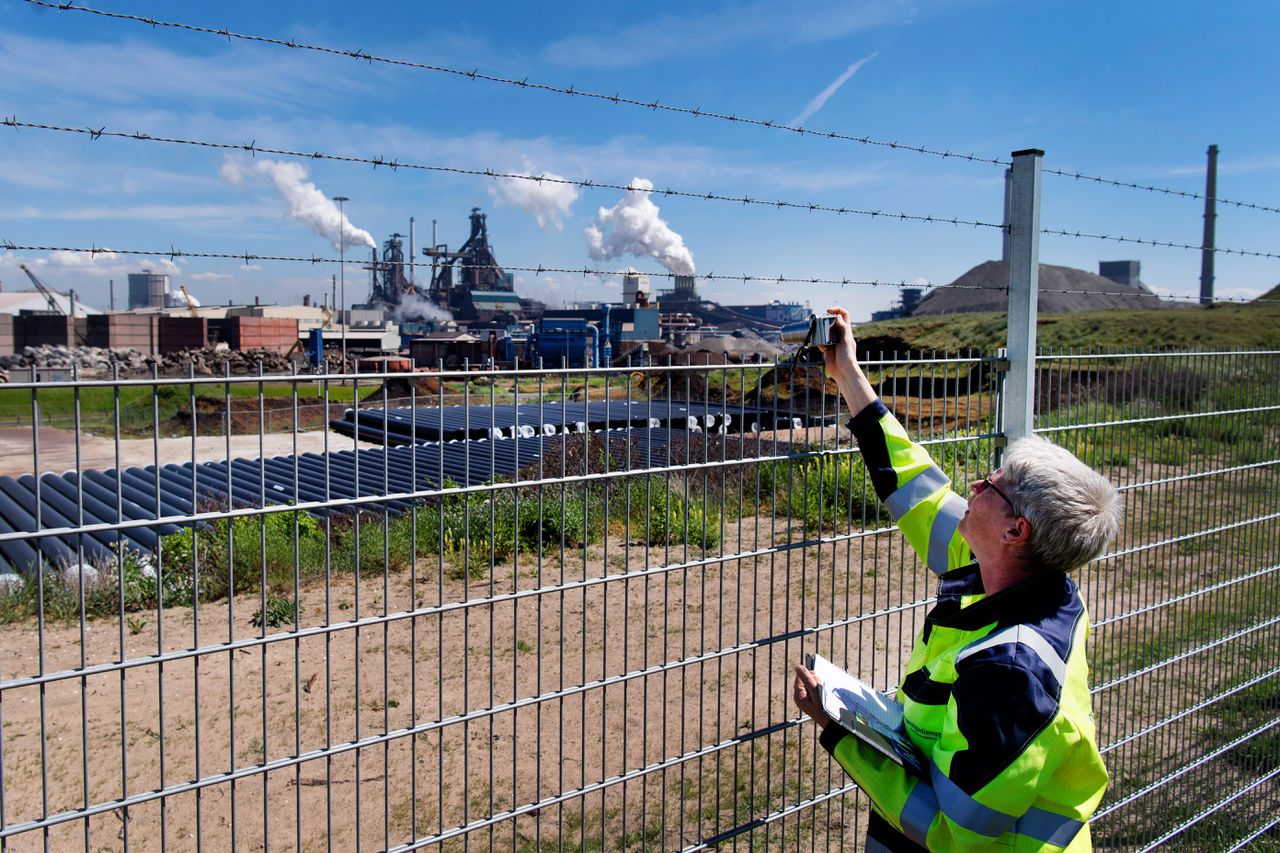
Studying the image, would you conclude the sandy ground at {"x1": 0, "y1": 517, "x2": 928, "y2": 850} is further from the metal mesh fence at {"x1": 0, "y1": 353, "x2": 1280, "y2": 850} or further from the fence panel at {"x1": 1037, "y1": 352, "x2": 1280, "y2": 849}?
the fence panel at {"x1": 1037, "y1": 352, "x2": 1280, "y2": 849}

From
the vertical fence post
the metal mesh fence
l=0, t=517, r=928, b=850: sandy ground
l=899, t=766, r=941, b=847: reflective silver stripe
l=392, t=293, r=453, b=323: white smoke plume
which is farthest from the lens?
l=392, t=293, r=453, b=323: white smoke plume

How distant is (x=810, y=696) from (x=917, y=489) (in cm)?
80

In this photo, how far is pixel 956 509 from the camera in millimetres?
2734

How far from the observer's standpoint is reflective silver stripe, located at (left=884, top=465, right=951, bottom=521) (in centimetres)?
280

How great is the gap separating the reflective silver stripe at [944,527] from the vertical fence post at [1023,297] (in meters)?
1.22

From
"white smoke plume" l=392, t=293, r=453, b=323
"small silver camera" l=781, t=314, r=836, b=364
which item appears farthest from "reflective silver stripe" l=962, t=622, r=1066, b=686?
"white smoke plume" l=392, t=293, r=453, b=323

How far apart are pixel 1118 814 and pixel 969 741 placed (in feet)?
9.81

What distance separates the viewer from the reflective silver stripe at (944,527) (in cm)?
273

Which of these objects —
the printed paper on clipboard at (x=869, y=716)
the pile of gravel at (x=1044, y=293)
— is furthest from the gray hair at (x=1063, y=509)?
the pile of gravel at (x=1044, y=293)

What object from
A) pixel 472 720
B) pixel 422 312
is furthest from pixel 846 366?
pixel 422 312

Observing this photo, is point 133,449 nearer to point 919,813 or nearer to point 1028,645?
point 919,813

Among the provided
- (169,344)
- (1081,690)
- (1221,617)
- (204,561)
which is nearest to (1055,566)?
(1081,690)

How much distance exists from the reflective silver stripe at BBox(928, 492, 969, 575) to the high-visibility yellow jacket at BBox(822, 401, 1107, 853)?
1.38ft

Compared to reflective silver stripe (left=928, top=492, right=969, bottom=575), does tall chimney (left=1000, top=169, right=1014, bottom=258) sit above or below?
above
